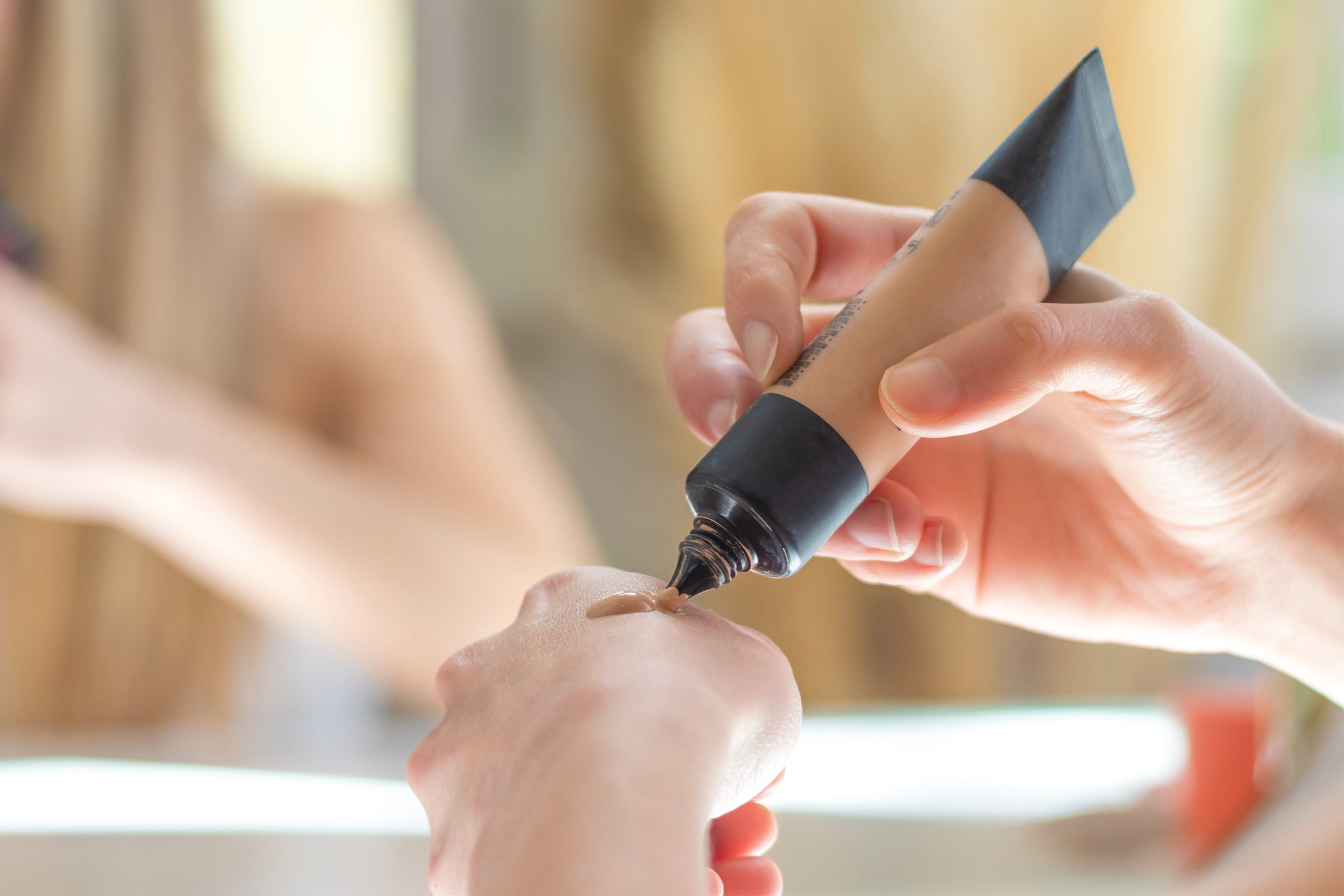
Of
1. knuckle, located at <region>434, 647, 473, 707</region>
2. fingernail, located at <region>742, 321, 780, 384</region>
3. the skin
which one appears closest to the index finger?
fingernail, located at <region>742, 321, 780, 384</region>

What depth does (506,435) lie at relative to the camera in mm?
945

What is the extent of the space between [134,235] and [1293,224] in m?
1.13

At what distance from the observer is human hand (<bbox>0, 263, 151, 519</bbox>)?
71 centimetres

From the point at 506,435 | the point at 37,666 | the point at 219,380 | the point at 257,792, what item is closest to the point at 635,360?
the point at 506,435

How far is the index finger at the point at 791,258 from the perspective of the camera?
0.95ft

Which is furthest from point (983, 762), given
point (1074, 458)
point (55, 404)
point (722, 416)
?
point (55, 404)

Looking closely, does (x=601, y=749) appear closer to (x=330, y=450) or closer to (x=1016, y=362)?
(x=1016, y=362)

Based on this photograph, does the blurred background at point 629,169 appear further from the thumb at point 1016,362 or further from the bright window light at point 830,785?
the thumb at point 1016,362

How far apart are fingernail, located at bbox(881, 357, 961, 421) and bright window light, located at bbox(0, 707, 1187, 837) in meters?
0.52

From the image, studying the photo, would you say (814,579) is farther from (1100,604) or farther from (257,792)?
(1100,604)

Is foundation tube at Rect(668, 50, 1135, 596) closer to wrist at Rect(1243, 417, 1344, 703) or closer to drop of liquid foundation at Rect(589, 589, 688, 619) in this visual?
drop of liquid foundation at Rect(589, 589, 688, 619)

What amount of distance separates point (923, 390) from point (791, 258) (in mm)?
96

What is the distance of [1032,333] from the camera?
25cm

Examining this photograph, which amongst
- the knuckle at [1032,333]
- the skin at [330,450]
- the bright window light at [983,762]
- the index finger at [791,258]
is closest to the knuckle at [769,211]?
the index finger at [791,258]
